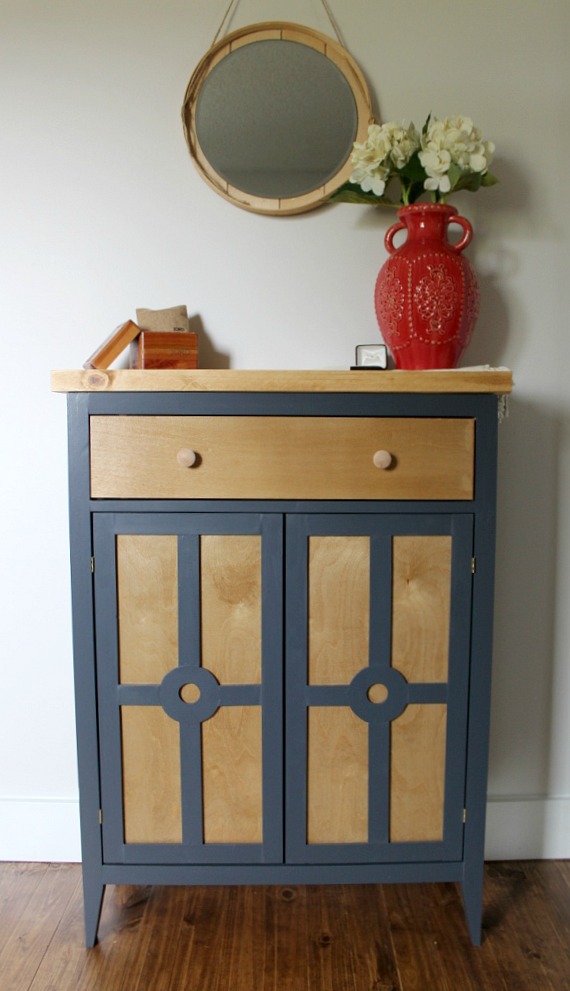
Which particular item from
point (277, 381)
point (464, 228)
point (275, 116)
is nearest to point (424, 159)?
point (464, 228)

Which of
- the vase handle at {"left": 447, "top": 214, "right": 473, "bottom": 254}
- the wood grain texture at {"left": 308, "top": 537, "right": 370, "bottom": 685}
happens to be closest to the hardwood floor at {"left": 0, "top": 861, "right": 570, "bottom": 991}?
the wood grain texture at {"left": 308, "top": 537, "right": 370, "bottom": 685}

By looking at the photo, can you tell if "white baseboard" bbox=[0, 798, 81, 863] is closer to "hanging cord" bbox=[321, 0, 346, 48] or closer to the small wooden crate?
the small wooden crate

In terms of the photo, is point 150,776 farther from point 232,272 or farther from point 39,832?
point 232,272

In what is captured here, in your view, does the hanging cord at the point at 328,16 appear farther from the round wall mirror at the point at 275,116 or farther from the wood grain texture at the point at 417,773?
the wood grain texture at the point at 417,773

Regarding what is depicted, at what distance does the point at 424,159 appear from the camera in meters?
1.45

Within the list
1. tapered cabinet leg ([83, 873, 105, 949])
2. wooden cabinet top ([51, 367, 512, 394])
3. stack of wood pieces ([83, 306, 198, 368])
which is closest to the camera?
wooden cabinet top ([51, 367, 512, 394])

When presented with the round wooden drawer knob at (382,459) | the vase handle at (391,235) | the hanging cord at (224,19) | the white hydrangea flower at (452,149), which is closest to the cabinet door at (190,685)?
the round wooden drawer knob at (382,459)

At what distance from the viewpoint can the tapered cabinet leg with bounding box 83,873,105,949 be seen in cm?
140

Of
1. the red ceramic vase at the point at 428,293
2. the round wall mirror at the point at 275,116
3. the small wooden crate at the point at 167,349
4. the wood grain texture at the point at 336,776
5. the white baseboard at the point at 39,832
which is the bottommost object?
the white baseboard at the point at 39,832

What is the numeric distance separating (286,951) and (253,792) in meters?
0.34

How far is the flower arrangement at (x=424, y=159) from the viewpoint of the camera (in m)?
1.44

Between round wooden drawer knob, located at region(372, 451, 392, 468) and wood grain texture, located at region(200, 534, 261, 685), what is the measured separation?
0.83 ft

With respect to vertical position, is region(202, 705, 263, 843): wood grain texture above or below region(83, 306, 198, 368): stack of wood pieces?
below

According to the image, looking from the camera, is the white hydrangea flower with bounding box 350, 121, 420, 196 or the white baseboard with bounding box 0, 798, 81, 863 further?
the white baseboard with bounding box 0, 798, 81, 863
